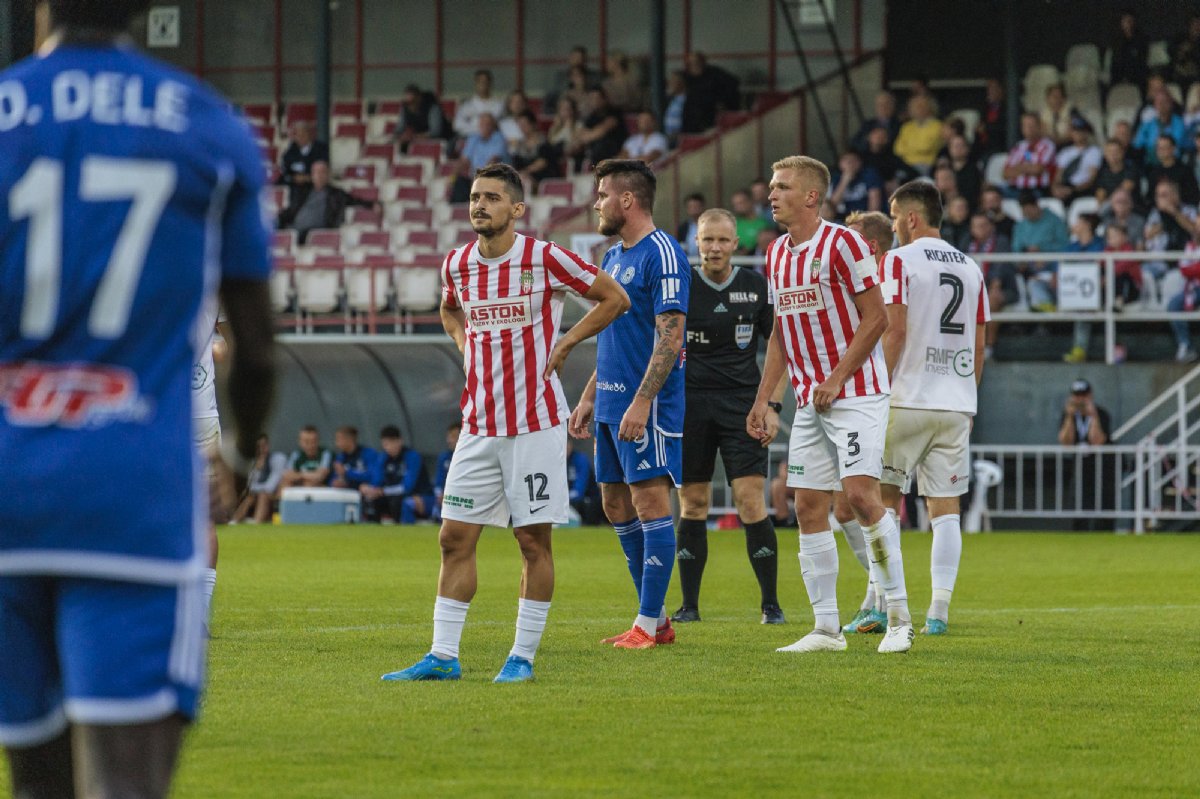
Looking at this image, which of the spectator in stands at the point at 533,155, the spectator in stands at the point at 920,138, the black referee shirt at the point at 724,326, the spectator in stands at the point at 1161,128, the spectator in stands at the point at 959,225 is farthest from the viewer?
the spectator in stands at the point at 533,155

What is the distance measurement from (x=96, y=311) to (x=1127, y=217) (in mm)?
19567

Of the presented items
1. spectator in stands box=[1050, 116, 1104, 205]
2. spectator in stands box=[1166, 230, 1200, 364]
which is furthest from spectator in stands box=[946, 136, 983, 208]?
spectator in stands box=[1166, 230, 1200, 364]

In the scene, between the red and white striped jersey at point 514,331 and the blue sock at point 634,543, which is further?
the blue sock at point 634,543

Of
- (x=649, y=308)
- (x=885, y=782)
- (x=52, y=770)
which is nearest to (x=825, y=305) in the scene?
(x=649, y=308)

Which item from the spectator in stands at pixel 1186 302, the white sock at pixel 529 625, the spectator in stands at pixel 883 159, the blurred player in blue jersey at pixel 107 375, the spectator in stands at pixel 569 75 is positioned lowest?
the white sock at pixel 529 625

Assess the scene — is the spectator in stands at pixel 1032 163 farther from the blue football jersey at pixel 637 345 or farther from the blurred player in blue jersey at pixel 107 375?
the blurred player in blue jersey at pixel 107 375

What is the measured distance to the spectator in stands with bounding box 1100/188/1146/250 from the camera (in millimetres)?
21203

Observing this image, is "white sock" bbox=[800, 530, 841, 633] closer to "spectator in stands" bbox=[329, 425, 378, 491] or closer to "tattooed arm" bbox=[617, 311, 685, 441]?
"tattooed arm" bbox=[617, 311, 685, 441]

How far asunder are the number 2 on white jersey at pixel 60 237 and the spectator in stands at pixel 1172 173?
2028 centimetres

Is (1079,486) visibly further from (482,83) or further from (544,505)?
(544,505)

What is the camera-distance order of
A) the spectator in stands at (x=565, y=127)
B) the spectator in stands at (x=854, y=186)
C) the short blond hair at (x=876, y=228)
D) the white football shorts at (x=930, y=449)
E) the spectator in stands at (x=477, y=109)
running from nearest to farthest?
the white football shorts at (x=930, y=449) < the short blond hair at (x=876, y=228) < the spectator in stands at (x=854, y=186) < the spectator in stands at (x=565, y=127) < the spectator in stands at (x=477, y=109)

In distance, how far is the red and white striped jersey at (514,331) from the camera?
25.3 feet

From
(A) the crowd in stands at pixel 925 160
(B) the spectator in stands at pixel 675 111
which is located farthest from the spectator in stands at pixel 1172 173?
(B) the spectator in stands at pixel 675 111

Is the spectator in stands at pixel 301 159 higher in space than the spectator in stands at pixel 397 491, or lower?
higher
